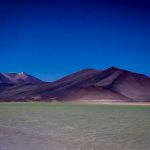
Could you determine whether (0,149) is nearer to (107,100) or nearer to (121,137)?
(121,137)

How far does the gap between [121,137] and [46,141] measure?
5049 millimetres

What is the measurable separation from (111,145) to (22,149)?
4.92m

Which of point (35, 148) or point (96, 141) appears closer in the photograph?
point (35, 148)

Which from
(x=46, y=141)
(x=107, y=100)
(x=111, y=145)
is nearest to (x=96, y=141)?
(x=111, y=145)

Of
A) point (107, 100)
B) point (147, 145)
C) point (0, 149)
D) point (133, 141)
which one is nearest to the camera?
point (0, 149)

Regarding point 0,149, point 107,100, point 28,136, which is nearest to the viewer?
point 0,149

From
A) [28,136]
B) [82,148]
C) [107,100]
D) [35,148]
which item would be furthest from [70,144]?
[107,100]

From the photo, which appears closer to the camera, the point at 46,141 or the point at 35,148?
the point at 35,148

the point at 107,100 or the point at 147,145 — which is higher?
the point at 107,100

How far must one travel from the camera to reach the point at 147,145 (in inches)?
666

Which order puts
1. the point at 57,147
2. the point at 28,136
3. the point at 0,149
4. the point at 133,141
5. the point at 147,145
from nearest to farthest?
the point at 0,149
the point at 57,147
the point at 147,145
the point at 133,141
the point at 28,136

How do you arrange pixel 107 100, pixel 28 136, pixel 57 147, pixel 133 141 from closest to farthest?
pixel 57 147
pixel 133 141
pixel 28 136
pixel 107 100

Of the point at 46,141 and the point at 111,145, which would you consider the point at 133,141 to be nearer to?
the point at 111,145

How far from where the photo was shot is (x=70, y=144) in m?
17.0
